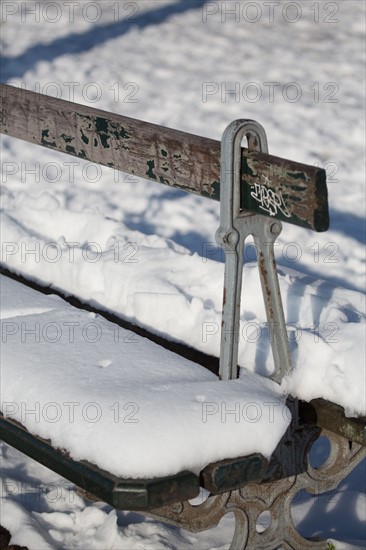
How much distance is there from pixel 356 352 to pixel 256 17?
18.1ft

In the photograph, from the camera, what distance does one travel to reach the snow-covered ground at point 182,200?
11.9ft

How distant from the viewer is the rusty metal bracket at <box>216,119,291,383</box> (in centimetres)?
286

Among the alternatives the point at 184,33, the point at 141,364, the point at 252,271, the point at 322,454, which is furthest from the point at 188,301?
the point at 184,33

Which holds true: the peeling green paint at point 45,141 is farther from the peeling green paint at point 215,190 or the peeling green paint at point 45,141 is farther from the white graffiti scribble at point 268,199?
the white graffiti scribble at point 268,199

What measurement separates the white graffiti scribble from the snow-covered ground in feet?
1.75

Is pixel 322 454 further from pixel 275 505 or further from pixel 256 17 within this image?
pixel 256 17

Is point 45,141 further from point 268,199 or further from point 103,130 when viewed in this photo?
point 268,199

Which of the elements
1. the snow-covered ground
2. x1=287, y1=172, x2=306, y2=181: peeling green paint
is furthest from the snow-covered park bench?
the snow-covered ground

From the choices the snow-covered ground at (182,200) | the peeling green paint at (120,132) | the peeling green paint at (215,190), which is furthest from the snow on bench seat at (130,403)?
the peeling green paint at (120,132)

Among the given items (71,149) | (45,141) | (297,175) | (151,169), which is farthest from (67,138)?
(297,175)

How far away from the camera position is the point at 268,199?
2.80 meters

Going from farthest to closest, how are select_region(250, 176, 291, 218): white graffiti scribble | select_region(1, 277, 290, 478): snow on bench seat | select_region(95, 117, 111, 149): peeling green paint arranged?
select_region(95, 117, 111, 149): peeling green paint, select_region(250, 176, 291, 218): white graffiti scribble, select_region(1, 277, 290, 478): snow on bench seat

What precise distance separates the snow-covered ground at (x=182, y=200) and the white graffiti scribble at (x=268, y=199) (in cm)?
53

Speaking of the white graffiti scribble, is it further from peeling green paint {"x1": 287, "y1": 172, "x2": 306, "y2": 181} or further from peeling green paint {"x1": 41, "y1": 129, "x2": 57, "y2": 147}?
peeling green paint {"x1": 41, "y1": 129, "x2": 57, "y2": 147}
